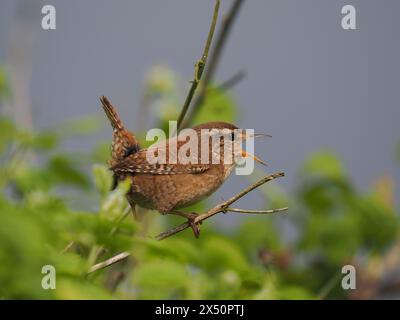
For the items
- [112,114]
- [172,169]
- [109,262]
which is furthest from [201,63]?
[172,169]

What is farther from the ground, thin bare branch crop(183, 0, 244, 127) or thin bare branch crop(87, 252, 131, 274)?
thin bare branch crop(183, 0, 244, 127)

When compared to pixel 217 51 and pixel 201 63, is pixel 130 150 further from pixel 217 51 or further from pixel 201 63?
pixel 201 63

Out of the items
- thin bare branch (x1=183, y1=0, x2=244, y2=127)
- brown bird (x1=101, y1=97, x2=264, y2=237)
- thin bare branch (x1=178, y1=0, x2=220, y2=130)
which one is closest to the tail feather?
brown bird (x1=101, y1=97, x2=264, y2=237)

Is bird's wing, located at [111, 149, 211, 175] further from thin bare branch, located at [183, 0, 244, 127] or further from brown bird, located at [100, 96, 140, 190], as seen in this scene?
thin bare branch, located at [183, 0, 244, 127]

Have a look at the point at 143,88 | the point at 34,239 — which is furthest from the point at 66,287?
the point at 143,88
